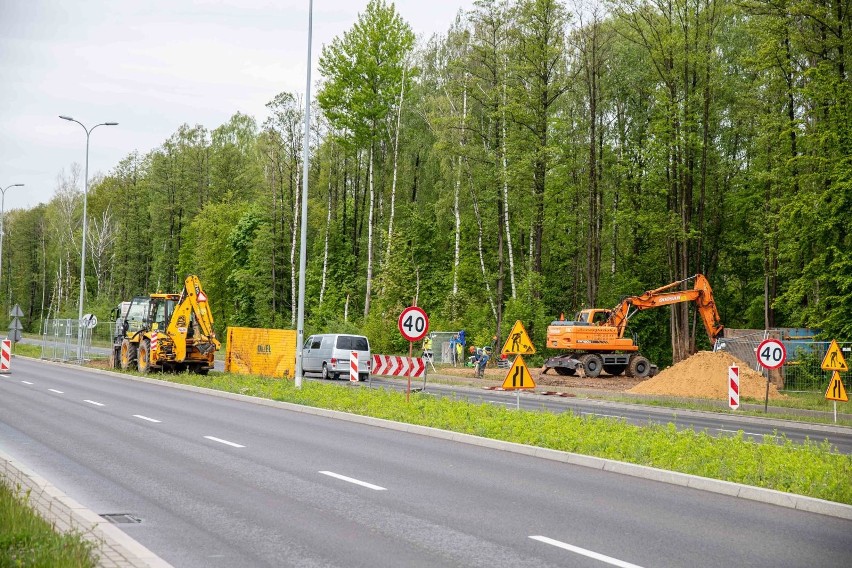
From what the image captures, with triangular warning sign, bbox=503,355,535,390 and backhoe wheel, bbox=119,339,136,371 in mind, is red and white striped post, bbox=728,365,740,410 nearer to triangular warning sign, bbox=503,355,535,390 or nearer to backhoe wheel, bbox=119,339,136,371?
triangular warning sign, bbox=503,355,535,390

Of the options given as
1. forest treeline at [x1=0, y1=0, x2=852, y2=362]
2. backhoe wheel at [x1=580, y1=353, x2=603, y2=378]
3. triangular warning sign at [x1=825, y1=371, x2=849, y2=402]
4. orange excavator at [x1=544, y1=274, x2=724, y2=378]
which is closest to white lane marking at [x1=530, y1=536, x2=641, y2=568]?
triangular warning sign at [x1=825, y1=371, x2=849, y2=402]

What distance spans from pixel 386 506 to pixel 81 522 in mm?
3156

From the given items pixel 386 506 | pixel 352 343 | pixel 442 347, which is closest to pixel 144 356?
pixel 352 343

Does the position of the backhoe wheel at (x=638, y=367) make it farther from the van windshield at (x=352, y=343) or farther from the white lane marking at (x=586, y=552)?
the white lane marking at (x=586, y=552)

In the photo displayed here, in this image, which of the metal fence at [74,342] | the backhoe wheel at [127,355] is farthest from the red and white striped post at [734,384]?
the metal fence at [74,342]

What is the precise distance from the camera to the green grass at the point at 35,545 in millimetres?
6273

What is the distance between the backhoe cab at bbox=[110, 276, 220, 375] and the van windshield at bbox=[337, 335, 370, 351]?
18.6 feet

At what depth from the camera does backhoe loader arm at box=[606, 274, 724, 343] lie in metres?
36.7

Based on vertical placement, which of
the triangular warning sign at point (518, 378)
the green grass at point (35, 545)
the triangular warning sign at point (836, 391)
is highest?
the triangular warning sign at point (518, 378)

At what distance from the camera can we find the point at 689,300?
37688mm

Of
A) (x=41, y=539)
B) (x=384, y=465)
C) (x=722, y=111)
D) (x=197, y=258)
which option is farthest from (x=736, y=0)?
(x=197, y=258)

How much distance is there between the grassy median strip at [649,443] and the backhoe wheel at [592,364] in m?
17.8

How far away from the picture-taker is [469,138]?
50.2 metres

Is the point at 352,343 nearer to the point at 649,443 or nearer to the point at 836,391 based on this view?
the point at 836,391
